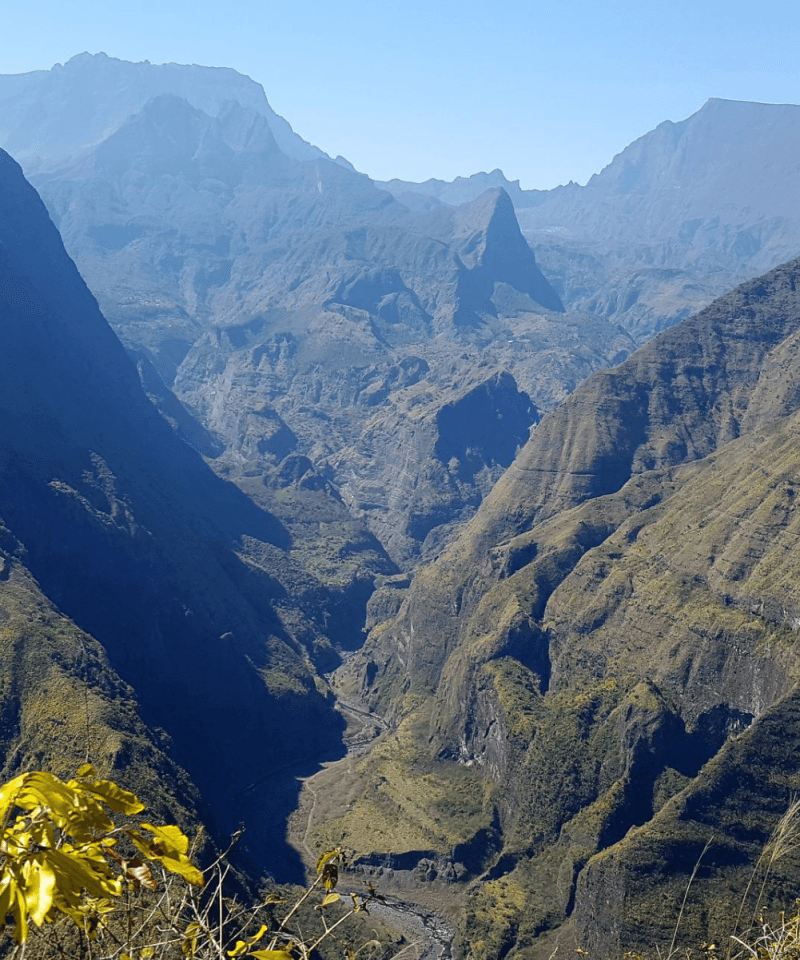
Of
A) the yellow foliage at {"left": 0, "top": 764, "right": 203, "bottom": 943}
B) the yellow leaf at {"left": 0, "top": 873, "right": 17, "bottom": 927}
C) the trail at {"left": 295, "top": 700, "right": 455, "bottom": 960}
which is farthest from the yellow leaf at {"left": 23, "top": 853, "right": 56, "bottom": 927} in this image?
the trail at {"left": 295, "top": 700, "right": 455, "bottom": 960}

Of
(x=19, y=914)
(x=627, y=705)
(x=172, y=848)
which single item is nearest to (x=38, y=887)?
(x=19, y=914)

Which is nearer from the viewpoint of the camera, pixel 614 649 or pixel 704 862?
pixel 704 862

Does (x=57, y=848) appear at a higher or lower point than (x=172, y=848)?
higher

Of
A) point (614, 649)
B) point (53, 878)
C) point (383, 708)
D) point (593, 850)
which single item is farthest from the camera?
point (383, 708)

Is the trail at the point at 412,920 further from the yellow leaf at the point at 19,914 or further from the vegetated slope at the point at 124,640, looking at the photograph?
the yellow leaf at the point at 19,914

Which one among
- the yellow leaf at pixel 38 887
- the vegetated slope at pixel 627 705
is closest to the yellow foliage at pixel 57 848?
the yellow leaf at pixel 38 887

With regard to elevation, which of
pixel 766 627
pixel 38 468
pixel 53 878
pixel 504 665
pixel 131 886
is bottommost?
pixel 504 665

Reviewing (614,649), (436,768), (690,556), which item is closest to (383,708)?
(436,768)

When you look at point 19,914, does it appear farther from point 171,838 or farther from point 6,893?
point 171,838

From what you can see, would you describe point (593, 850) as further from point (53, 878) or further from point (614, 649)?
point (53, 878)
